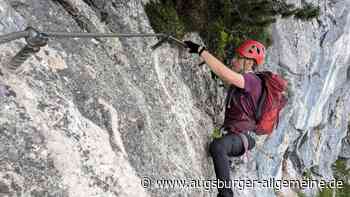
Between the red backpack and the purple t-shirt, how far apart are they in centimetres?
9

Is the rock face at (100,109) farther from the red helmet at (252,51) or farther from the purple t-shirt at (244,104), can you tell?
the red helmet at (252,51)

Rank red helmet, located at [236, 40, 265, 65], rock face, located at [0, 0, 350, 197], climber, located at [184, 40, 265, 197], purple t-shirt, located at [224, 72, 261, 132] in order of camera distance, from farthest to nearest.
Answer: red helmet, located at [236, 40, 265, 65], climber, located at [184, 40, 265, 197], purple t-shirt, located at [224, 72, 261, 132], rock face, located at [0, 0, 350, 197]

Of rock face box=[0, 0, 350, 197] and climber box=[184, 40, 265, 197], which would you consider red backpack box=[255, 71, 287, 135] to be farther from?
rock face box=[0, 0, 350, 197]

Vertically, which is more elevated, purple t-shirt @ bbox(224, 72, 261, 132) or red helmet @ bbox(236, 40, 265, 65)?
red helmet @ bbox(236, 40, 265, 65)

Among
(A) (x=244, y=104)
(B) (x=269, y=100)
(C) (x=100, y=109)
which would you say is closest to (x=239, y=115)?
(A) (x=244, y=104)

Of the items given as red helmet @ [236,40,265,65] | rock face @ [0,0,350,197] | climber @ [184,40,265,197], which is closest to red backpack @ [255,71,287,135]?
climber @ [184,40,265,197]

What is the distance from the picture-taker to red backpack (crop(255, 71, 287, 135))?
17.3ft

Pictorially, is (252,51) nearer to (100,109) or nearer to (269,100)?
A: (269,100)

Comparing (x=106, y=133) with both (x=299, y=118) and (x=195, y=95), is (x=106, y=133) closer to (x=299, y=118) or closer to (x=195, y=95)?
(x=195, y=95)

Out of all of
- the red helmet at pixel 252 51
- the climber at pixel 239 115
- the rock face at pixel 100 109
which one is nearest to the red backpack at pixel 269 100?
the climber at pixel 239 115

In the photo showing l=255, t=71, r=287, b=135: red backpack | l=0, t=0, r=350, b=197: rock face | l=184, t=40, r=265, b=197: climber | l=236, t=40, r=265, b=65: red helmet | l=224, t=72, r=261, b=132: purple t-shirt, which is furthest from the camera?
l=236, t=40, r=265, b=65: red helmet

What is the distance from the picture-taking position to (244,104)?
5406mm

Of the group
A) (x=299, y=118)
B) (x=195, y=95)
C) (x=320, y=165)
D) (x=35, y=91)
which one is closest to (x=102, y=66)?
(x=35, y=91)

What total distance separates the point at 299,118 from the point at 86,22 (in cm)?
1121
